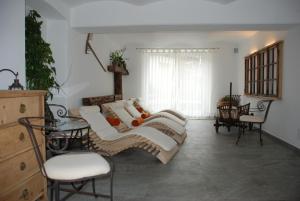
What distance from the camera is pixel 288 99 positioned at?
4.57 meters

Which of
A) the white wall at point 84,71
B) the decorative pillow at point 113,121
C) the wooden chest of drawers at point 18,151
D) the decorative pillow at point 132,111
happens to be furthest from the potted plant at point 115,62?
the wooden chest of drawers at point 18,151

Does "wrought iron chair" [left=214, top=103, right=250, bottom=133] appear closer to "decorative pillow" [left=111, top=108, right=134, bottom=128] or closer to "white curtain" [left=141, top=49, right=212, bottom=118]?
"decorative pillow" [left=111, top=108, right=134, bottom=128]

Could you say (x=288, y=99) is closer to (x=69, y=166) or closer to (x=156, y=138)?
(x=156, y=138)

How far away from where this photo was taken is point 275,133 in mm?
5180

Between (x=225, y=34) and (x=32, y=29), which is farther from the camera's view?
(x=225, y=34)

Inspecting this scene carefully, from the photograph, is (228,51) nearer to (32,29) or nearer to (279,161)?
(279,161)

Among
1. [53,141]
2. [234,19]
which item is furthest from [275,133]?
[53,141]

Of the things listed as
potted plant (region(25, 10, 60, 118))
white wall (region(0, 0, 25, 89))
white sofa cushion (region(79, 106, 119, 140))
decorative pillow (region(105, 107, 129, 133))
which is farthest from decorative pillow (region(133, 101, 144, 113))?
white wall (region(0, 0, 25, 89))

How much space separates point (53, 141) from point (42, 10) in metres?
1.81

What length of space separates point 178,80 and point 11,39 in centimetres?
667

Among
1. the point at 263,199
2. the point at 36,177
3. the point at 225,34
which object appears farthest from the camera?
the point at 225,34

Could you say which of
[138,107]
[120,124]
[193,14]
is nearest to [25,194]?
[120,124]

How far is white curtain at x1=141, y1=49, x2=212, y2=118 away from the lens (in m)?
8.76

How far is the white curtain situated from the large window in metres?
1.60
